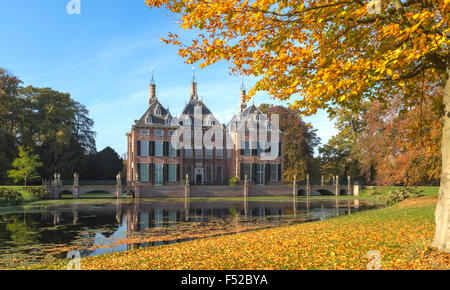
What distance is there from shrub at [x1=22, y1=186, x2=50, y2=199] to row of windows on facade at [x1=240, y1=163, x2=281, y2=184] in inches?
868

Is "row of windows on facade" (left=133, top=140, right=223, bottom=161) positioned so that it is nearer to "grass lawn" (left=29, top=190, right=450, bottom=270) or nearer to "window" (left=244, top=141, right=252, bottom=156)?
"window" (left=244, top=141, right=252, bottom=156)

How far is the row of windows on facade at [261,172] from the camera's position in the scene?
132 feet

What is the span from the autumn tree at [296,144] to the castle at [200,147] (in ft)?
5.61

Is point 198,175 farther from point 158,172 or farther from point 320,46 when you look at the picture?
point 320,46

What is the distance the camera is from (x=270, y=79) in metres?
7.16

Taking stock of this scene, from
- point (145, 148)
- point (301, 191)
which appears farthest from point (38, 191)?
point (301, 191)

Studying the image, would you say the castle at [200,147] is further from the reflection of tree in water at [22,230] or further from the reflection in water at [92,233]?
the reflection of tree in water at [22,230]

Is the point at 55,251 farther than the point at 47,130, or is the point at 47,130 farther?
the point at 47,130

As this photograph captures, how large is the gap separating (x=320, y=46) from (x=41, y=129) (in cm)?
4069

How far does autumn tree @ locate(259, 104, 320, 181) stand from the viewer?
41.4 meters
